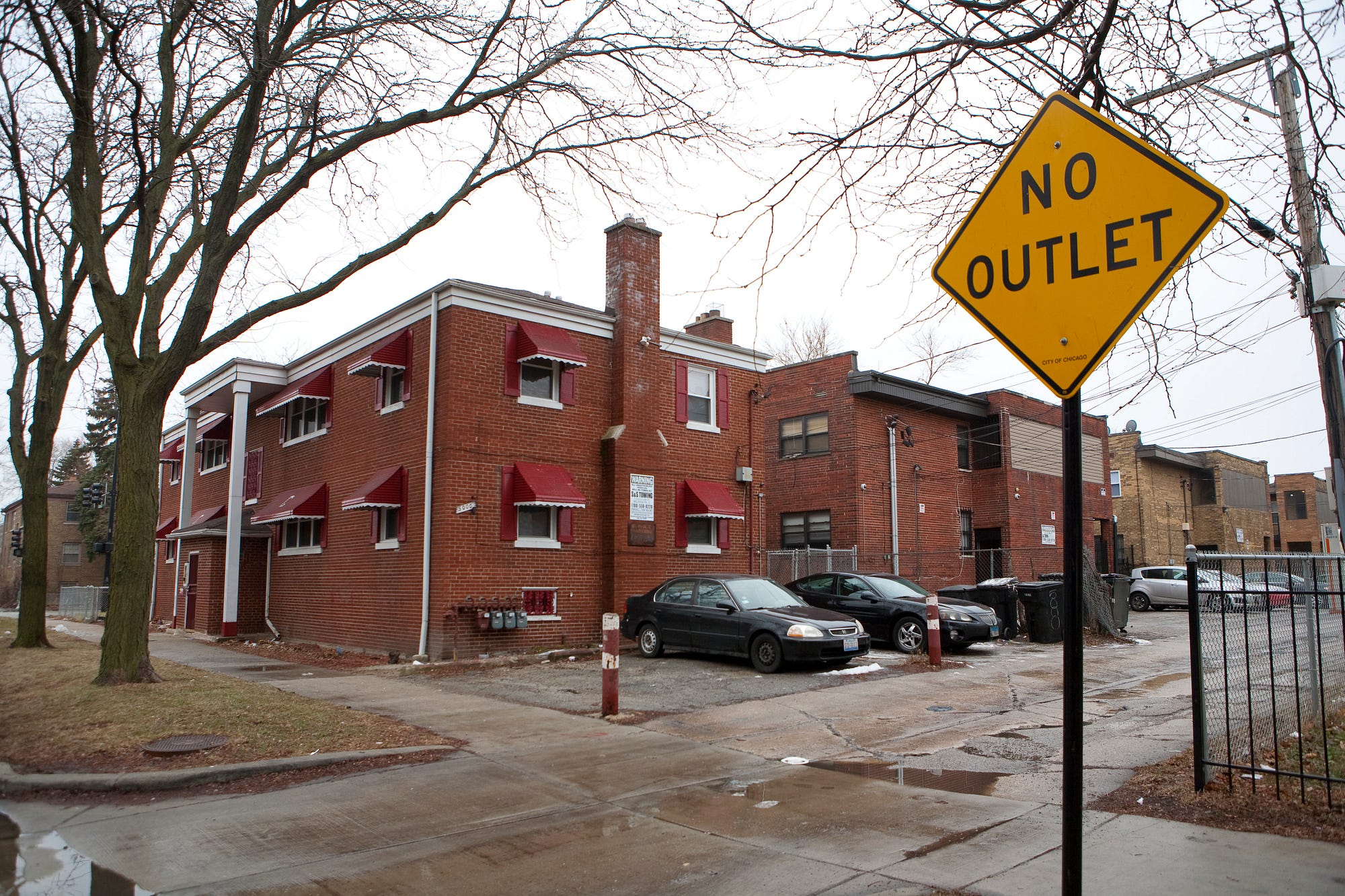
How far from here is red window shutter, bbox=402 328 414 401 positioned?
18156 millimetres

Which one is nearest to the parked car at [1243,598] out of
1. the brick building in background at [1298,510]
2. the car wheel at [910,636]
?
the car wheel at [910,636]

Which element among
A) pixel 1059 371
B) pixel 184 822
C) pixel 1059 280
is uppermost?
pixel 1059 280

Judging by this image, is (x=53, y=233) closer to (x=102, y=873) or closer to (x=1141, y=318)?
(x=102, y=873)

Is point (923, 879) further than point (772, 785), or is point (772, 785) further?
point (772, 785)

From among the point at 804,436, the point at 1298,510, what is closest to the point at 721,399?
the point at 804,436

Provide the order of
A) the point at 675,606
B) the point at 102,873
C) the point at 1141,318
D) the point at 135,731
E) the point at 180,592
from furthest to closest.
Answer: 1. the point at 180,592
2. the point at 675,606
3. the point at 135,731
4. the point at 1141,318
5. the point at 102,873

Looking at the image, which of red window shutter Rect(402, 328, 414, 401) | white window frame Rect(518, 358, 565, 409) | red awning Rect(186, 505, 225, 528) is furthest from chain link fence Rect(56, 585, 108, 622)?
white window frame Rect(518, 358, 565, 409)

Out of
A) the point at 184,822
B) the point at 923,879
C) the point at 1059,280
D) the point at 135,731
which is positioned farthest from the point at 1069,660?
the point at 135,731

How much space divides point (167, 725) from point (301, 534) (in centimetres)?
1394

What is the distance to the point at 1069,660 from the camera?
342 centimetres

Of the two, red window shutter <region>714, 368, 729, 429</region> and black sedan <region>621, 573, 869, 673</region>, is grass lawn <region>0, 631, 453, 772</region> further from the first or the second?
red window shutter <region>714, 368, 729, 429</region>

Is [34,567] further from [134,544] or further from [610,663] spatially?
[610,663]

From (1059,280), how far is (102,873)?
591cm

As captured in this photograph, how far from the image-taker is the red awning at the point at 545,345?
17453mm
